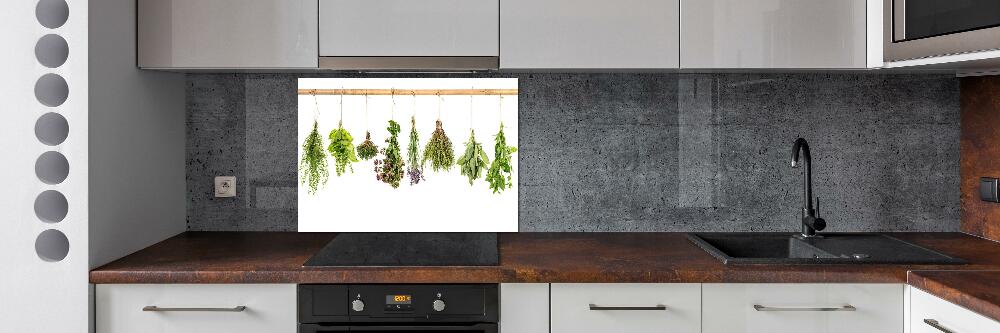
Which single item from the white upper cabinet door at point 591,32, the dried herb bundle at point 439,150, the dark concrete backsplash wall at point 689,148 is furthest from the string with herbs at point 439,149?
the white upper cabinet door at point 591,32

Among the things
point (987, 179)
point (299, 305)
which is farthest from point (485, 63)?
point (987, 179)

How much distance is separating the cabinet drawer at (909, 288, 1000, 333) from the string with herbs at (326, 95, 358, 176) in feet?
5.69

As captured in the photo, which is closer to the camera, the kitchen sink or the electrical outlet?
the kitchen sink

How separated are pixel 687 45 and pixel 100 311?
174cm

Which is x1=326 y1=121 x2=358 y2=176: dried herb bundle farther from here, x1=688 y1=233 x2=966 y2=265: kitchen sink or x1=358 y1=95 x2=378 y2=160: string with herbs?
x1=688 y1=233 x2=966 y2=265: kitchen sink

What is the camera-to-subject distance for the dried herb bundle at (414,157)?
2.50m

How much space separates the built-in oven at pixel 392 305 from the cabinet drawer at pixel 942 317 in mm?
1041

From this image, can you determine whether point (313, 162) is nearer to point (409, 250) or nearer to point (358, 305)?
point (409, 250)

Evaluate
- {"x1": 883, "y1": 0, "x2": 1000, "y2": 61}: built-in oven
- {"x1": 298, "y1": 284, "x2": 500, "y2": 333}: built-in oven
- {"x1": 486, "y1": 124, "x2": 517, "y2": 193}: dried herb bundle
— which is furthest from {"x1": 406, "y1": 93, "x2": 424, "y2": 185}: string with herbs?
{"x1": 883, "y1": 0, "x2": 1000, "y2": 61}: built-in oven

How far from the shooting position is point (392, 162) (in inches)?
98.7
